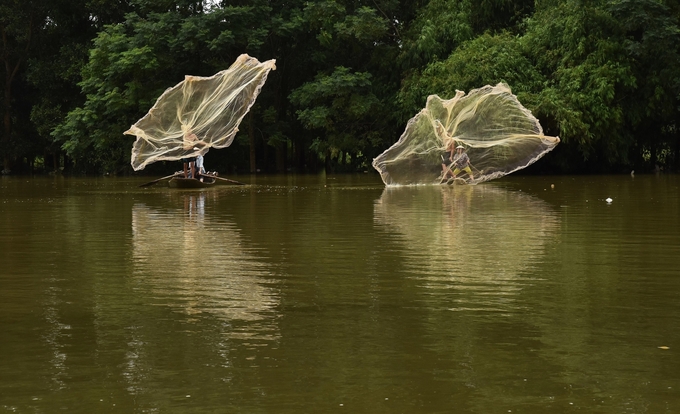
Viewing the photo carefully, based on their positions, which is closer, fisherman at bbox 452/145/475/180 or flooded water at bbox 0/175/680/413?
flooded water at bbox 0/175/680/413

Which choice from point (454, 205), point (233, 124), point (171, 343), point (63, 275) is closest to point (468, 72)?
point (233, 124)

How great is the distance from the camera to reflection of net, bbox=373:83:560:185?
2698 cm

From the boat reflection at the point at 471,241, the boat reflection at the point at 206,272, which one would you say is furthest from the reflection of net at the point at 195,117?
the boat reflection at the point at 206,272

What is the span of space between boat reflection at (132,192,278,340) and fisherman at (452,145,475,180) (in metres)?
12.0

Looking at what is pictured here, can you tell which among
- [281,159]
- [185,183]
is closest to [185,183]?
[185,183]

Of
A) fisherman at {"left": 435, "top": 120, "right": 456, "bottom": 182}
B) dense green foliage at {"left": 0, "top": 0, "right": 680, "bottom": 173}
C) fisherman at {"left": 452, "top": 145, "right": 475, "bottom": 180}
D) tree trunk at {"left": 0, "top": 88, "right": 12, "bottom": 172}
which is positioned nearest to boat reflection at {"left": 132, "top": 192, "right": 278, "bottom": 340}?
fisherman at {"left": 435, "top": 120, "right": 456, "bottom": 182}

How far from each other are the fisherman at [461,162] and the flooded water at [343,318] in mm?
12087

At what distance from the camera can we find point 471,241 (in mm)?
12648

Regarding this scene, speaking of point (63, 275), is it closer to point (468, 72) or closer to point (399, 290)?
point (399, 290)

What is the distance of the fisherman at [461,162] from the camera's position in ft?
89.7

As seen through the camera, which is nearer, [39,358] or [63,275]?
[39,358]

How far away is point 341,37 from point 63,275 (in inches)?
1469

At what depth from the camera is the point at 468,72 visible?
40250 millimetres

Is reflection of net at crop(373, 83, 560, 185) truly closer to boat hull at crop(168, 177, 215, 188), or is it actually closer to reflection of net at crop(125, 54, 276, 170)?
reflection of net at crop(125, 54, 276, 170)
